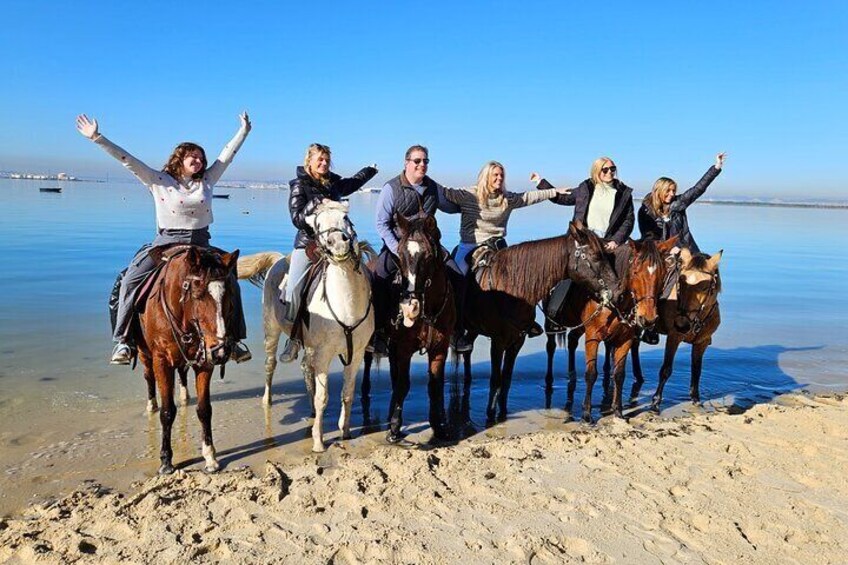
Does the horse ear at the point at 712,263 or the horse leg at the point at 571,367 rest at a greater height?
the horse ear at the point at 712,263

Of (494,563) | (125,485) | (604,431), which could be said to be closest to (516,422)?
(604,431)

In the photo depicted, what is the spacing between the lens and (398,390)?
592cm

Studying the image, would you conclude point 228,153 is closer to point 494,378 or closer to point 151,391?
point 151,391

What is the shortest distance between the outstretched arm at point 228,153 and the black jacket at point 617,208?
13.7 feet

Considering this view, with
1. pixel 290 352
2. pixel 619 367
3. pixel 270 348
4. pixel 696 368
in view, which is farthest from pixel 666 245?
pixel 270 348

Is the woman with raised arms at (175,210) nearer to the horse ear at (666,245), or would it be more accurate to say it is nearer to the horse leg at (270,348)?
the horse leg at (270,348)

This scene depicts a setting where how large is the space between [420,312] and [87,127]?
3438 millimetres

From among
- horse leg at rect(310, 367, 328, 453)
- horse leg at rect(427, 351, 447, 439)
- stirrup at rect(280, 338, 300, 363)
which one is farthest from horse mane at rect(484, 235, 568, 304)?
stirrup at rect(280, 338, 300, 363)

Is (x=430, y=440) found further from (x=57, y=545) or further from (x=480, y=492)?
(x=57, y=545)

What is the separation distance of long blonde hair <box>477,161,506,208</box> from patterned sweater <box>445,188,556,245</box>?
0.04 metres

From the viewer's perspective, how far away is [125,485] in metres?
4.87

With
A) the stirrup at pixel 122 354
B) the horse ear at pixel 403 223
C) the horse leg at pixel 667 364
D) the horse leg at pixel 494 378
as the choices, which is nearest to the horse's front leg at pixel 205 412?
the stirrup at pixel 122 354

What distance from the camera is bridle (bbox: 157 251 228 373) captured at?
177 inches

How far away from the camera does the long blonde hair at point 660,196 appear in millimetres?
7783
